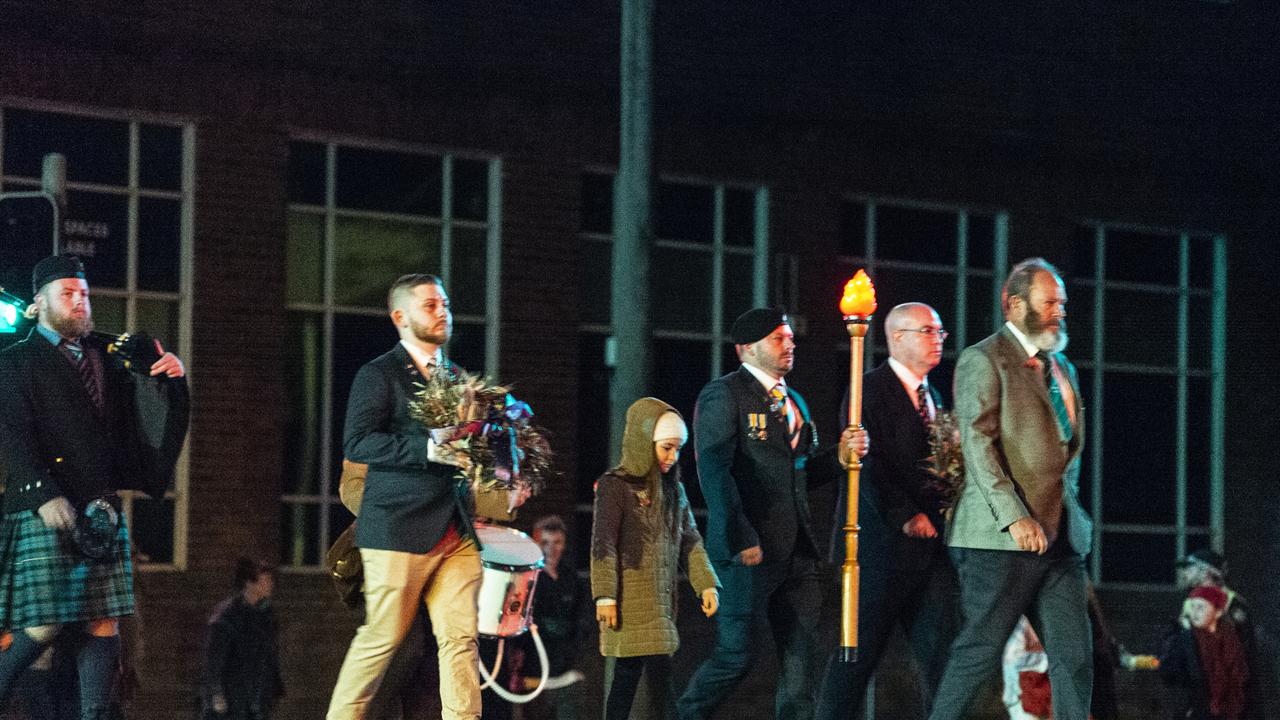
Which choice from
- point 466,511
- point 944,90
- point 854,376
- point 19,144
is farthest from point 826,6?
point 466,511

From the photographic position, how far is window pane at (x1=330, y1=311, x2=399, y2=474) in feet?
52.1

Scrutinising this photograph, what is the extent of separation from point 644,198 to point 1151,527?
8.55 metres

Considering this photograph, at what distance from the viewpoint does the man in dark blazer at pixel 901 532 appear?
10.2m

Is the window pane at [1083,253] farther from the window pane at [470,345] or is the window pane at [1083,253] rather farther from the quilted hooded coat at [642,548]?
the quilted hooded coat at [642,548]

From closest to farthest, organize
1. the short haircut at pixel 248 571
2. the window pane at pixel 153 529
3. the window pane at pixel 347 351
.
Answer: the short haircut at pixel 248 571, the window pane at pixel 153 529, the window pane at pixel 347 351

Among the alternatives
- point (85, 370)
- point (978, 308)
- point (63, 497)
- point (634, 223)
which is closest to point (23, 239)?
point (85, 370)

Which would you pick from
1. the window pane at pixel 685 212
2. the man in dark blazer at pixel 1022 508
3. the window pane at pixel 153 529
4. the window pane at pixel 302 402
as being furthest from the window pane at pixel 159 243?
the man in dark blazer at pixel 1022 508

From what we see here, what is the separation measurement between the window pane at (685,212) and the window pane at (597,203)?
1.44 feet

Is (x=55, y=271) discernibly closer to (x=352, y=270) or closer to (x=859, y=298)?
(x=859, y=298)

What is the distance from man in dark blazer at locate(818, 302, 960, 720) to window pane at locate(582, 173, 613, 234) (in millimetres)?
6636

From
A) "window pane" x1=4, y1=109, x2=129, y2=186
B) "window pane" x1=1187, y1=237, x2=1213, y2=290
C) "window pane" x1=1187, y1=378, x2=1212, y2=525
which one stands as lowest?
"window pane" x1=1187, y1=378, x2=1212, y2=525

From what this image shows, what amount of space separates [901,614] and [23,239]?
16.9 feet

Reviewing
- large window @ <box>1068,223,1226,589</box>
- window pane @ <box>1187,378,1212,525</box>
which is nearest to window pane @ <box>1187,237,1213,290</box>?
large window @ <box>1068,223,1226,589</box>

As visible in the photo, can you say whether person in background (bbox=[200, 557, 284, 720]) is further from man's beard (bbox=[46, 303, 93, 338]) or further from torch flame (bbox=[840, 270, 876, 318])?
torch flame (bbox=[840, 270, 876, 318])
